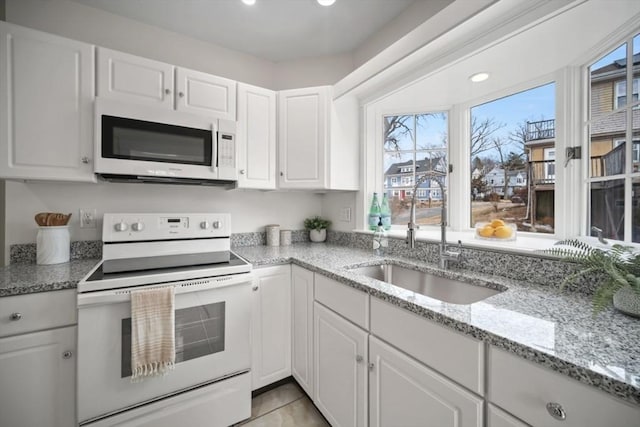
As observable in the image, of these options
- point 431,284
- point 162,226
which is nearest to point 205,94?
point 162,226

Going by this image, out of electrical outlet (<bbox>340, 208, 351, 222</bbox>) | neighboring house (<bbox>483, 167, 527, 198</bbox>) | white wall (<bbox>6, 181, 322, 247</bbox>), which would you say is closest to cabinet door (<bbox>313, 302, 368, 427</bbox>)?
electrical outlet (<bbox>340, 208, 351, 222</bbox>)

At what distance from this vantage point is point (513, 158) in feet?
5.33

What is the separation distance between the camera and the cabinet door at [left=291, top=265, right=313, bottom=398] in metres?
1.58

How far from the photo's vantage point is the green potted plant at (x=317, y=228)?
7.94ft

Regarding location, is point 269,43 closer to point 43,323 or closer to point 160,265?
point 160,265

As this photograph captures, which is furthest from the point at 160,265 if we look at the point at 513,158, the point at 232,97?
the point at 513,158

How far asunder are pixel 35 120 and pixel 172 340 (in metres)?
1.37

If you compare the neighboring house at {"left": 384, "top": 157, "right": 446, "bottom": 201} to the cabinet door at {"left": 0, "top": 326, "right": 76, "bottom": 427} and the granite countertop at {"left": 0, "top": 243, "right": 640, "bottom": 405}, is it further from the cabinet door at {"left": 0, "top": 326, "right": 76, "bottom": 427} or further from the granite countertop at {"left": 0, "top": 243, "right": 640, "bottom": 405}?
the cabinet door at {"left": 0, "top": 326, "right": 76, "bottom": 427}

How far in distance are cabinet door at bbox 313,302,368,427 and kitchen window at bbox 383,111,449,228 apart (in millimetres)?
1103

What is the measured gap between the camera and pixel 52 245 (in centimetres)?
150

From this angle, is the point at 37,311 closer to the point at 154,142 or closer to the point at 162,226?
the point at 162,226

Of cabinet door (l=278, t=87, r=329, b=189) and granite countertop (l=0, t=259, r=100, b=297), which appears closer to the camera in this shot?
granite countertop (l=0, t=259, r=100, b=297)

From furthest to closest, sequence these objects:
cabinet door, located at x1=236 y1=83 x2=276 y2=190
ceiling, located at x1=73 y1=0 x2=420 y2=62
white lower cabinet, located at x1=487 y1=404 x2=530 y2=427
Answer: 1. cabinet door, located at x1=236 y1=83 x2=276 y2=190
2. ceiling, located at x1=73 y1=0 x2=420 y2=62
3. white lower cabinet, located at x1=487 y1=404 x2=530 y2=427

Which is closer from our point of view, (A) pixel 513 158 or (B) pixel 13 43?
(B) pixel 13 43
